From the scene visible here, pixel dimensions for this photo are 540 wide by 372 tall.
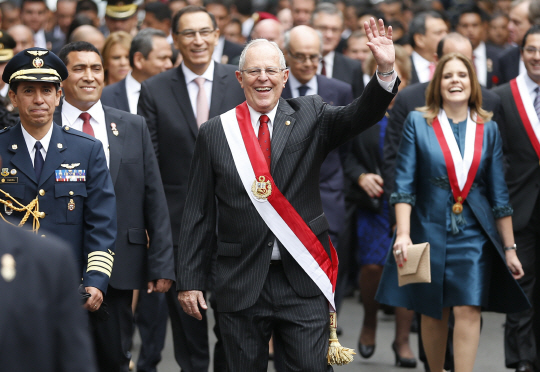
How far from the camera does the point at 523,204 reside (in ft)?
22.3

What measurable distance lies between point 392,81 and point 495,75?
5.38 metres

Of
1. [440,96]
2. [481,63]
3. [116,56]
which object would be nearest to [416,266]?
[440,96]

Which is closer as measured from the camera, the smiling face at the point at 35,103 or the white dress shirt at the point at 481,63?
the smiling face at the point at 35,103

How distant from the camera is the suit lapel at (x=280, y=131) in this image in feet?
15.1

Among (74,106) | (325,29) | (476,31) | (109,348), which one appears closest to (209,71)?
(74,106)

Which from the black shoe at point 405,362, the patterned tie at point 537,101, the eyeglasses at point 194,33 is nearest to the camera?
the eyeglasses at point 194,33

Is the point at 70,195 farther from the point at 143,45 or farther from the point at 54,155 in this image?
the point at 143,45

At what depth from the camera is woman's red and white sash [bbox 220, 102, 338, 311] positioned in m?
4.54

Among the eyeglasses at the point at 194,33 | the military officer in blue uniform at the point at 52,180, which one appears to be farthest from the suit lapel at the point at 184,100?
the military officer in blue uniform at the point at 52,180

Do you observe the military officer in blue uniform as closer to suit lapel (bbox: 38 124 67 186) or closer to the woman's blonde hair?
suit lapel (bbox: 38 124 67 186)

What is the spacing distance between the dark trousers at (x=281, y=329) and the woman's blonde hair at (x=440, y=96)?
201cm

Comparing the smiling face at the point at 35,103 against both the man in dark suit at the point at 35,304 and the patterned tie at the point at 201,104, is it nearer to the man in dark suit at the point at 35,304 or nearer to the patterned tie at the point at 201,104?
the patterned tie at the point at 201,104

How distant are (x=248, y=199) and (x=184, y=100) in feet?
6.25

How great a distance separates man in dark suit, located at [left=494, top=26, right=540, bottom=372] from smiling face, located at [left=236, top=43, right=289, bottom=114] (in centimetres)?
271
